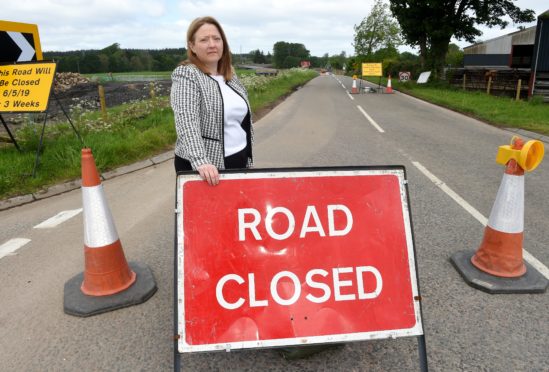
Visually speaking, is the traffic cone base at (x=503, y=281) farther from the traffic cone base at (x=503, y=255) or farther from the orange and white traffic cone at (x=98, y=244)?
the orange and white traffic cone at (x=98, y=244)

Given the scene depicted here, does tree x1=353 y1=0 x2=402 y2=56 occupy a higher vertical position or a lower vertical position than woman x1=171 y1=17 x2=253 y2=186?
higher

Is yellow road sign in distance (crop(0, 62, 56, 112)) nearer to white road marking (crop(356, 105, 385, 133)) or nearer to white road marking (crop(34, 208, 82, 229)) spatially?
white road marking (crop(34, 208, 82, 229))

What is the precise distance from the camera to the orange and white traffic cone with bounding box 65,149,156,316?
274 centimetres

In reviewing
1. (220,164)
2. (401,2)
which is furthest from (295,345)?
(401,2)

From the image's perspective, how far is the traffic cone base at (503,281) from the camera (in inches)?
116

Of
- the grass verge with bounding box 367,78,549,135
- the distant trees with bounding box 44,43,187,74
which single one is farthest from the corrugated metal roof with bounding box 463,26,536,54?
the distant trees with bounding box 44,43,187,74

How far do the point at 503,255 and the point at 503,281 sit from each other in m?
0.20

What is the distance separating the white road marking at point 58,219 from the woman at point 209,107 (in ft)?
8.38

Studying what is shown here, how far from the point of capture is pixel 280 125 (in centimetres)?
1128

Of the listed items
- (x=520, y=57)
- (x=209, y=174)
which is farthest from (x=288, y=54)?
(x=209, y=174)

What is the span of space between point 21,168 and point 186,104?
4.80 m

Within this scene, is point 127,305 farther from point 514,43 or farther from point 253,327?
point 514,43

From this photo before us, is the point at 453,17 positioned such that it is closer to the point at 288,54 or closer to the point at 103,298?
the point at 103,298

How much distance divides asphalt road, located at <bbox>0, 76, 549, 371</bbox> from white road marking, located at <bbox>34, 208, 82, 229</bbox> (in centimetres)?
10
